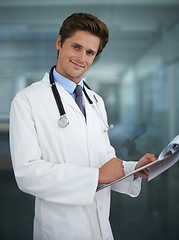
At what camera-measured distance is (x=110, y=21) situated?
92.7 inches

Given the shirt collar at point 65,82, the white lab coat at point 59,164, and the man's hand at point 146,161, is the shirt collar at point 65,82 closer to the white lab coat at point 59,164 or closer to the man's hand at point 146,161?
the white lab coat at point 59,164

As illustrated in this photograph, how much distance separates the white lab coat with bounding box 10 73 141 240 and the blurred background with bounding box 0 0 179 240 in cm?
109

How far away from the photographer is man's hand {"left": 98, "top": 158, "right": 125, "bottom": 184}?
106 centimetres

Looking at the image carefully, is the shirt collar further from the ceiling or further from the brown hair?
the ceiling

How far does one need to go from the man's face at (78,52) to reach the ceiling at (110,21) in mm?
1155

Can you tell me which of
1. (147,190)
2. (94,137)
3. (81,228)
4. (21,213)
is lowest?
(21,213)

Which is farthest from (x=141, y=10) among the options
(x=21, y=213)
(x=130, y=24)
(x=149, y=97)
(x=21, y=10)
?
(x=21, y=213)

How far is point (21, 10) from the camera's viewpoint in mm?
2318

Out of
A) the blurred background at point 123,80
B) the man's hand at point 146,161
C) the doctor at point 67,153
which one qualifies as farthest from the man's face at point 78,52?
the blurred background at point 123,80

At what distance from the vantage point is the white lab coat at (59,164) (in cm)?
105

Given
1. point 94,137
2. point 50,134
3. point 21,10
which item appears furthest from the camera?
point 21,10

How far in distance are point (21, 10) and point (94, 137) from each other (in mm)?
1603

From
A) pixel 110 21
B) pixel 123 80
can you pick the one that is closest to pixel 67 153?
pixel 123 80

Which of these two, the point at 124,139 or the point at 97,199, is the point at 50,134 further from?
the point at 124,139
